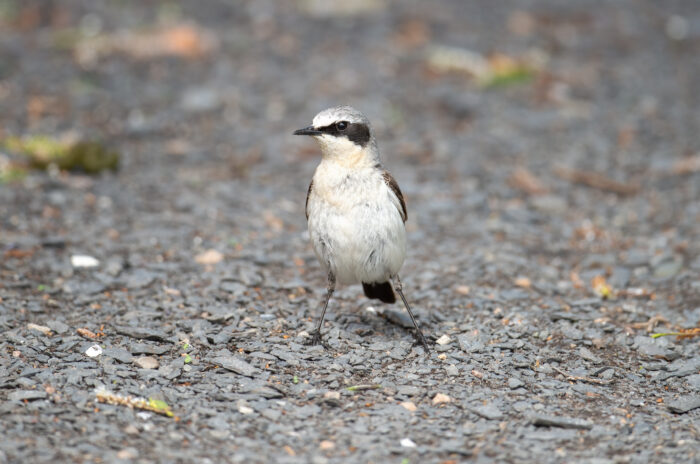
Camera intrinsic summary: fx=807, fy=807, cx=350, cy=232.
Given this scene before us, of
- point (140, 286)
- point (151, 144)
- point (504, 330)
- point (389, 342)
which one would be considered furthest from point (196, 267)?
point (151, 144)

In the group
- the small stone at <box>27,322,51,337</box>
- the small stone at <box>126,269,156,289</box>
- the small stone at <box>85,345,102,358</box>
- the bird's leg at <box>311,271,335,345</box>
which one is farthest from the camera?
the small stone at <box>126,269,156,289</box>

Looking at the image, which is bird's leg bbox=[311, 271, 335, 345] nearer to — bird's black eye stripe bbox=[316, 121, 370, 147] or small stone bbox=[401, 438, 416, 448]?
bird's black eye stripe bbox=[316, 121, 370, 147]

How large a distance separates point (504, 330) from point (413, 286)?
1.44 meters

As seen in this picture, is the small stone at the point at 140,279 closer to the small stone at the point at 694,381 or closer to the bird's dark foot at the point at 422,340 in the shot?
the bird's dark foot at the point at 422,340

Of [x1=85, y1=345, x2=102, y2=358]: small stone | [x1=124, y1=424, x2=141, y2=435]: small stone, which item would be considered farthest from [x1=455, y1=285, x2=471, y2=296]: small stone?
[x1=124, y1=424, x2=141, y2=435]: small stone

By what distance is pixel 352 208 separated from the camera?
662 centimetres

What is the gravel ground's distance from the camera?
5.48 m

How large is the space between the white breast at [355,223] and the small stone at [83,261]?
8.49 ft

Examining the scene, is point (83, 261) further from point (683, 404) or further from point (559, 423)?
point (683, 404)

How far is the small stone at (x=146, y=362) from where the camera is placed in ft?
19.9

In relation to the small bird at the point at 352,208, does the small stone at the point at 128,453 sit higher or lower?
lower

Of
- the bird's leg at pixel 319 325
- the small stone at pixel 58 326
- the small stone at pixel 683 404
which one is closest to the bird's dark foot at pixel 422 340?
the bird's leg at pixel 319 325

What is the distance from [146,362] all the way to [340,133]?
2421 mm

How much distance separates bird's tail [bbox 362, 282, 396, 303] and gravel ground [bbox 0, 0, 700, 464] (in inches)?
8.9
